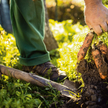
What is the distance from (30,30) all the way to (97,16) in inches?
44.3

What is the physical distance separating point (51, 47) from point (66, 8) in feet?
17.1

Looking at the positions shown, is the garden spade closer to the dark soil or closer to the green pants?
the dark soil

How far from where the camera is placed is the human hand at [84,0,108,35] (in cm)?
145

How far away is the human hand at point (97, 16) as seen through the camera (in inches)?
57.2

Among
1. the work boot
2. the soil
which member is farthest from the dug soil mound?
the work boot

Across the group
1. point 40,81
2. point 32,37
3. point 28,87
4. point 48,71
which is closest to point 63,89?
point 40,81

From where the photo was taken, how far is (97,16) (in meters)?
1.46

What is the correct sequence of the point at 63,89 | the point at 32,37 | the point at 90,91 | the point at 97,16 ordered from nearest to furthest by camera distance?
the point at 97,16 < the point at 90,91 < the point at 63,89 < the point at 32,37

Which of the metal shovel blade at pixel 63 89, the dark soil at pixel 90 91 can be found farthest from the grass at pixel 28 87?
the dark soil at pixel 90 91

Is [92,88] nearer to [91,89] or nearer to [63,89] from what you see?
[91,89]

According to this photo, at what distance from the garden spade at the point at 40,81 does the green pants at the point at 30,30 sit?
31cm

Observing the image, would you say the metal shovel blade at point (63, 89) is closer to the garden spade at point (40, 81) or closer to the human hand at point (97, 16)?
the garden spade at point (40, 81)

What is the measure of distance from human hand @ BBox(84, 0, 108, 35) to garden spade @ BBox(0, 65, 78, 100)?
2.42ft

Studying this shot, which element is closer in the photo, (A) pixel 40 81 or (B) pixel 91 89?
(B) pixel 91 89
